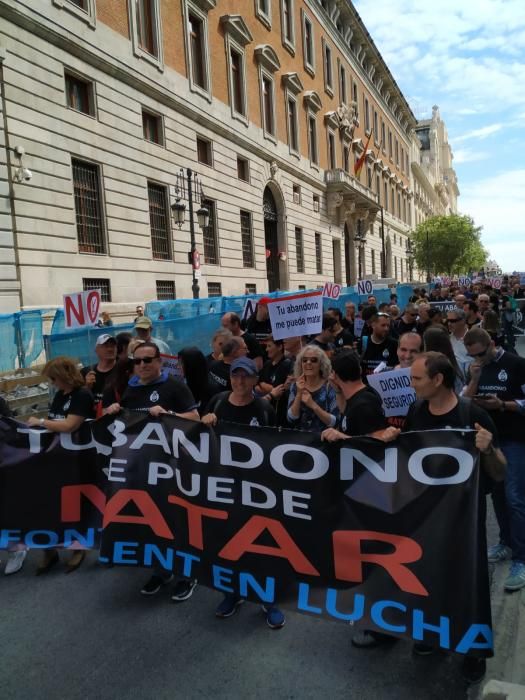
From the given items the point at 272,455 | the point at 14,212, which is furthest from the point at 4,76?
the point at 272,455

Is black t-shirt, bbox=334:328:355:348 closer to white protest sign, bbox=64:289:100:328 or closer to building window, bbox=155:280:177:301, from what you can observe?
white protest sign, bbox=64:289:100:328

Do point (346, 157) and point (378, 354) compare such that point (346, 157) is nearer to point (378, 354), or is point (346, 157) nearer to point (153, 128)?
point (153, 128)

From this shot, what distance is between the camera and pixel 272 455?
123 inches

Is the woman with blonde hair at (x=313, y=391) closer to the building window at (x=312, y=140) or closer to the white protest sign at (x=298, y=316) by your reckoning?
the white protest sign at (x=298, y=316)

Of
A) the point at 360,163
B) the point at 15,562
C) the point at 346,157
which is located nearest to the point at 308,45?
the point at 360,163

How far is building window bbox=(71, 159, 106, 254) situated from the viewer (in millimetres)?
15875

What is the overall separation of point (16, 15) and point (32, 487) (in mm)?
14085

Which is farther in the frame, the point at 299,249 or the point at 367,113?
the point at 367,113

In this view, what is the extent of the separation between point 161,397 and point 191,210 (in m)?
14.3

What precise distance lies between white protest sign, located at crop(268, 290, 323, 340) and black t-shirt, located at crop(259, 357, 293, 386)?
37 cm

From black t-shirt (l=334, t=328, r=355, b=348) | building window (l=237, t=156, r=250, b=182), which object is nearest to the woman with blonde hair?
black t-shirt (l=334, t=328, r=355, b=348)

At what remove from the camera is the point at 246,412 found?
364 centimetres

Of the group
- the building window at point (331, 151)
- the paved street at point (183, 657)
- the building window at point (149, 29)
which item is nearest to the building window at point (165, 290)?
the building window at point (149, 29)

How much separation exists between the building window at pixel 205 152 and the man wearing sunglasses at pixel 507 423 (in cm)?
2081
